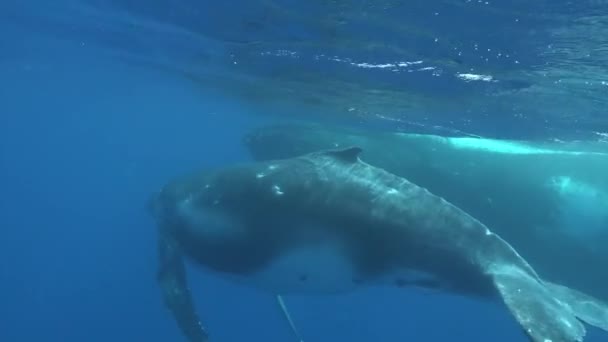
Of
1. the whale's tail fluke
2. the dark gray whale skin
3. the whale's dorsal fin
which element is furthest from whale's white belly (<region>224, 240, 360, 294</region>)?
the dark gray whale skin

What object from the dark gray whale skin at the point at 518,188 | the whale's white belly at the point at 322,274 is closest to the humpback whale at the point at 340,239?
the whale's white belly at the point at 322,274

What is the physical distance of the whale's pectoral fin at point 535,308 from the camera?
7.50 m

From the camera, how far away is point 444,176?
2150 cm

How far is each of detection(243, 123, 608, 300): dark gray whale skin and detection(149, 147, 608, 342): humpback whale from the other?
7505 mm

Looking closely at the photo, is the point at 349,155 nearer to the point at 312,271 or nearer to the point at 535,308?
the point at 312,271

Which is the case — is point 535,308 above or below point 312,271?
above

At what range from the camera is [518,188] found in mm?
20516

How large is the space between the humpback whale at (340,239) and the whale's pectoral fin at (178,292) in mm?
31

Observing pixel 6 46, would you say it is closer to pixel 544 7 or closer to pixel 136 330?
pixel 136 330

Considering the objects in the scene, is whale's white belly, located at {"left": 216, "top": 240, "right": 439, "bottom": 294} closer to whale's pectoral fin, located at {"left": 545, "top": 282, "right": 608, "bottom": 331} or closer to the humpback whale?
the humpback whale

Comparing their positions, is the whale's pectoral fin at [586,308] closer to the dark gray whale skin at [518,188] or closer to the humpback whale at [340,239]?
the humpback whale at [340,239]

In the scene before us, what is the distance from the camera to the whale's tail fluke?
7.50 meters

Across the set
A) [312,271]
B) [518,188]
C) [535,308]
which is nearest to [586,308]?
[535,308]

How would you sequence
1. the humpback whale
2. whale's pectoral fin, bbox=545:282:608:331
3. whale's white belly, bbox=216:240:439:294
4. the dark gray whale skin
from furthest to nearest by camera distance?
the dark gray whale skin, whale's pectoral fin, bbox=545:282:608:331, whale's white belly, bbox=216:240:439:294, the humpback whale
